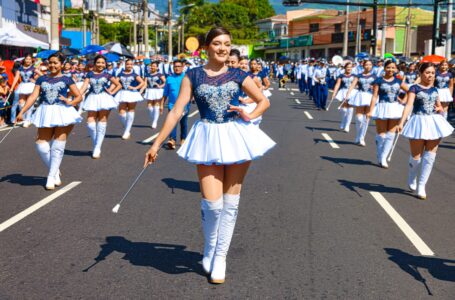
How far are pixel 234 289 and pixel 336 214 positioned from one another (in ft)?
9.78

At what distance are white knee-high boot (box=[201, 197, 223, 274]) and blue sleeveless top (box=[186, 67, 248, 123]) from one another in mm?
702

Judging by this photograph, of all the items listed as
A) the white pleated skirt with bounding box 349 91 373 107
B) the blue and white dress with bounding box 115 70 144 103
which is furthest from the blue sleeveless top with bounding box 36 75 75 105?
the white pleated skirt with bounding box 349 91 373 107

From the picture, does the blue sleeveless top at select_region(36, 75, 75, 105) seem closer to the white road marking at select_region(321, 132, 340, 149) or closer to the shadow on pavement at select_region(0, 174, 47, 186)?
the shadow on pavement at select_region(0, 174, 47, 186)

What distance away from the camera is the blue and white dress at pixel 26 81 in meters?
18.9

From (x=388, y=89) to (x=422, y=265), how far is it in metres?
6.85

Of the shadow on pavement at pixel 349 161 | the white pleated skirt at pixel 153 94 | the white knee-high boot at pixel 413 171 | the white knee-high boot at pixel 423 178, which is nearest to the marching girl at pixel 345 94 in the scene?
the shadow on pavement at pixel 349 161

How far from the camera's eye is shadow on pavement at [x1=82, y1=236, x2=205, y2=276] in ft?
18.1

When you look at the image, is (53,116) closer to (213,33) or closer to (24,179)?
(24,179)

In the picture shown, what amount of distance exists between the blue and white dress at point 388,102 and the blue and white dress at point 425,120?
2.27 metres

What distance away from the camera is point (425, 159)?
9016mm

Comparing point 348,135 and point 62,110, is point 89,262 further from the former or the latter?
point 348,135

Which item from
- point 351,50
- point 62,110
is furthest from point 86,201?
point 351,50

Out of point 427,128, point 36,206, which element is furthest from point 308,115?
point 36,206

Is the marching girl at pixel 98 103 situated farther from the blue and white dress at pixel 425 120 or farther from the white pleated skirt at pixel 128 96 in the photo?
the blue and white dress at pixel 425 120
